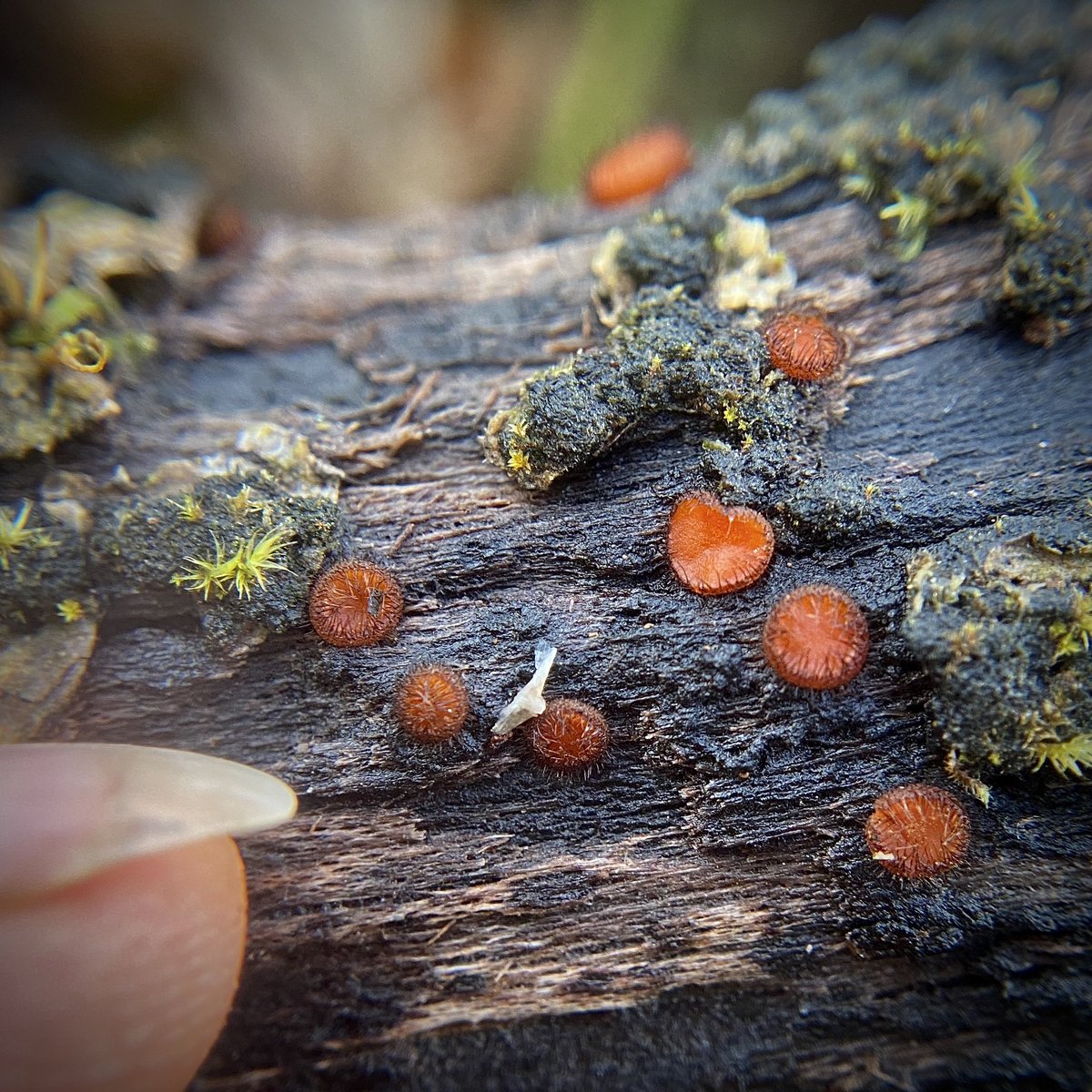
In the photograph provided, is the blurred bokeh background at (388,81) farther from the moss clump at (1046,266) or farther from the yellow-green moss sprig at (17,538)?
the yellow-green moss sprig at (17,538)

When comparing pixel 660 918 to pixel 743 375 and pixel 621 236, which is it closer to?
pixel 743 375

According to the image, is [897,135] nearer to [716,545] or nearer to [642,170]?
[642,170]

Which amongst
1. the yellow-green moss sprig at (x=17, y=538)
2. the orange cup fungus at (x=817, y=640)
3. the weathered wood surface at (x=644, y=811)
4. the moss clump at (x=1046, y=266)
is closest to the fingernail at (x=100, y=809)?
the weathered wood surface at (x=644, y=811)

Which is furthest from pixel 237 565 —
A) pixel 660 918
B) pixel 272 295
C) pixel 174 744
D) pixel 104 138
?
pixel 104 138

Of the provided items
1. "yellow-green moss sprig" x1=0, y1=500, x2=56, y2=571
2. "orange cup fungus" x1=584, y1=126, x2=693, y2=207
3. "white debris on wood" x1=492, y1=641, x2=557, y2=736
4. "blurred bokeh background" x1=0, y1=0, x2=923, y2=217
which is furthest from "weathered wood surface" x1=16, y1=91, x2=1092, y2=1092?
"blurred bokeh background" x1=0, y1=0, x2=923, y2=217

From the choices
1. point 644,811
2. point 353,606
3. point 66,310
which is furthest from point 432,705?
→ point 66,310

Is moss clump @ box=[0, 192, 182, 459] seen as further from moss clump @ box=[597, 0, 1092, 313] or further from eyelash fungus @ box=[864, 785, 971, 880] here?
eyelash fungus @ box=[864, 785, 971, 880]
